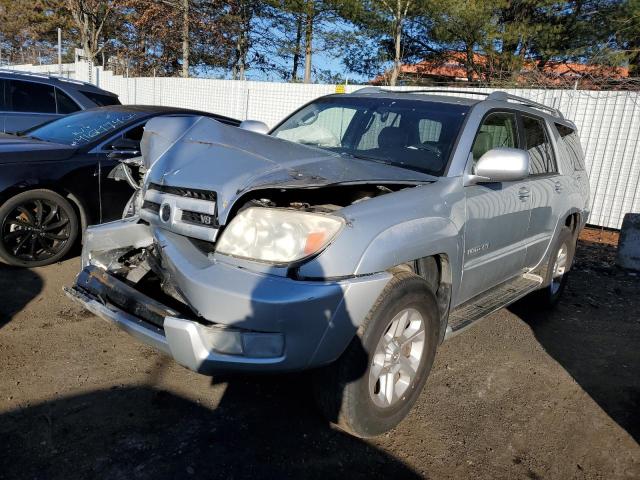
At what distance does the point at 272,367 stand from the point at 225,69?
95.8 feet

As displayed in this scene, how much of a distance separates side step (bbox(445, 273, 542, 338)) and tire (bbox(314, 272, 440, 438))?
1.36ft

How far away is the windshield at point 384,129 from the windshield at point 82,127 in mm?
2102

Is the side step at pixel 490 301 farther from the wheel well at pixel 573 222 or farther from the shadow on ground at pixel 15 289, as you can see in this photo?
the shadow on ground at pixel 15 289

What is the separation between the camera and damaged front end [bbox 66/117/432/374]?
2143mm

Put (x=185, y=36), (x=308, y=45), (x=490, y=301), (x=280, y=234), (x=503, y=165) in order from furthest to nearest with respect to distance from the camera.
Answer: (x=308, y=45), (x=185, y=36), (x=490, y=301), (x=503, y=165), (x=280, y=234)

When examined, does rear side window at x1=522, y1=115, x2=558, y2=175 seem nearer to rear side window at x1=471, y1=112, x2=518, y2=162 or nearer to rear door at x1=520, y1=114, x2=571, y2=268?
rear door at x1=520, y1=114, x2=571, y2=268

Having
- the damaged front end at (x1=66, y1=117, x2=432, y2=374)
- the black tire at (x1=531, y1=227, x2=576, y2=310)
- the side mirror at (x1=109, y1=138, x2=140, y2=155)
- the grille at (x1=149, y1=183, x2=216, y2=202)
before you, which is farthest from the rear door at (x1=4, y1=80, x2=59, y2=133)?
the black tire at (x1=531, y1=227, x2=576, y2=310)

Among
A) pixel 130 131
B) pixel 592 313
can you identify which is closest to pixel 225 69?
pixel 130 131

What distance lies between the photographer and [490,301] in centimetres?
362

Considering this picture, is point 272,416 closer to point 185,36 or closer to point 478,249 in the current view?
point 478,249

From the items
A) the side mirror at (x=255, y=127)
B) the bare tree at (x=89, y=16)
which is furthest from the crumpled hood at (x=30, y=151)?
the bare tree at (x=89, y=16)

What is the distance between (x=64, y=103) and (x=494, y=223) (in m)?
6.82

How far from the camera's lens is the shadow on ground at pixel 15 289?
148 inches

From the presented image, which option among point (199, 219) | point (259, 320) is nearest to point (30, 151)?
point (199, 219)
